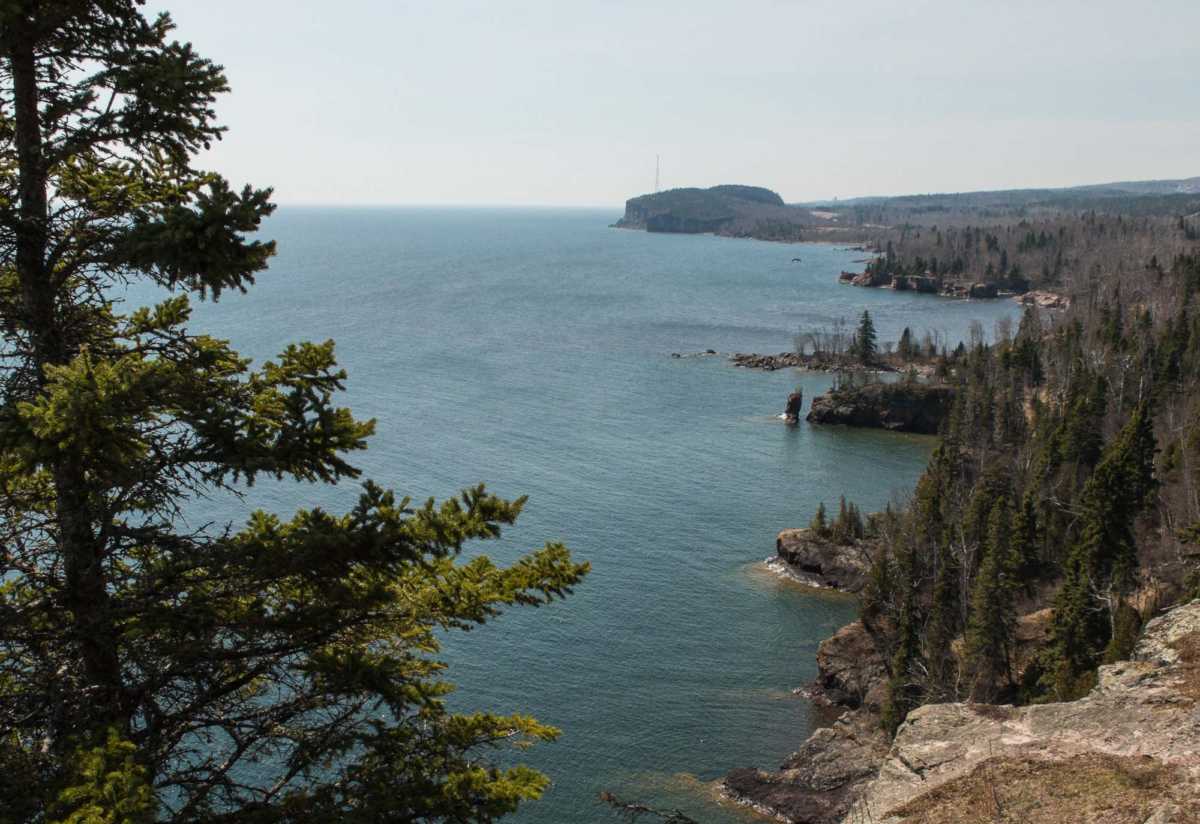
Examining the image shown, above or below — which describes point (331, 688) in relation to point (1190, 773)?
above

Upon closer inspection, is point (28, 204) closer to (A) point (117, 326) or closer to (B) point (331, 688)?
(A) point (117, 326)

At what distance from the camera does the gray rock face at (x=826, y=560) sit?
60.0 m

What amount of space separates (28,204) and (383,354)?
109 meters

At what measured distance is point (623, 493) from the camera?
7150cm

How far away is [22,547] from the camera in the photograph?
390 inches

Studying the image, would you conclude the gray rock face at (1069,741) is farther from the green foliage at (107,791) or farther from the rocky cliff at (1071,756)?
the green foliage at (107,791)

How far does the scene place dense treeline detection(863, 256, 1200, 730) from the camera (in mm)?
41688

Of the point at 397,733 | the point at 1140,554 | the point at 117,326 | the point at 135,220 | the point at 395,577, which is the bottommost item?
the point at 1140,554

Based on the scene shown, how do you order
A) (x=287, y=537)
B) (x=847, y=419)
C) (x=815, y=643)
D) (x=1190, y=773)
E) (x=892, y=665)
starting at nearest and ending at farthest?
(x=287, y=537) < (x=1190, y=773) < (x=892, y=665) < (x=815, y=643) < (x=847, y=419)

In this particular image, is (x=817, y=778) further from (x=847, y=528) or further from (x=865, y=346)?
(x=865, y=346)

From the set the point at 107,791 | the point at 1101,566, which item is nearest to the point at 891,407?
the point at 1101,566

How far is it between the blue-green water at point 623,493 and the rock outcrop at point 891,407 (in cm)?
465

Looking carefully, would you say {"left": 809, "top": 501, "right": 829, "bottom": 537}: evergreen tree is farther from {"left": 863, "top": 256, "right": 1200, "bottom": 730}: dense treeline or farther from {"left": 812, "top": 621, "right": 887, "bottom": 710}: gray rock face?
{"left": 812, "top": 621, "right": 887, "bottom": 710}: gray rock face

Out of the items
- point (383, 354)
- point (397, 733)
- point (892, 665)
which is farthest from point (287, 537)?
point (383, 354)
